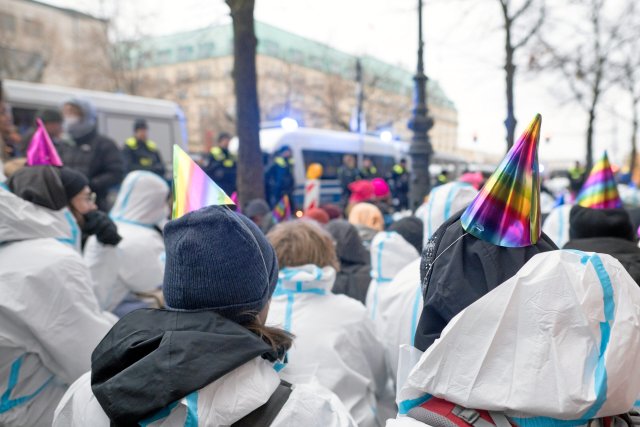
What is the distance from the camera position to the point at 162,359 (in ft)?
4.29

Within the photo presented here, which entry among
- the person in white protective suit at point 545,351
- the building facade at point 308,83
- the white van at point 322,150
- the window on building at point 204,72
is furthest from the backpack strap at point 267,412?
the window on building at point 204,72

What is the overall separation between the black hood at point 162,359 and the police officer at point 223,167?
907cm

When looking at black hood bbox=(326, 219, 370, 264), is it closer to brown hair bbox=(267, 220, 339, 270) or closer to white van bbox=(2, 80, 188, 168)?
brown hair bbox=(267, 220, 339, 270)

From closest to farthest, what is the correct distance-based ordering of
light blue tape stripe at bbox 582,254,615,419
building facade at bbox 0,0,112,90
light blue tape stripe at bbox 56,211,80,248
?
light blue tape stripe at bbox 582,254,615,419 < light blue tape stripe at bbox 56,211,80,248 < building facade at bbox 0,0,112,90

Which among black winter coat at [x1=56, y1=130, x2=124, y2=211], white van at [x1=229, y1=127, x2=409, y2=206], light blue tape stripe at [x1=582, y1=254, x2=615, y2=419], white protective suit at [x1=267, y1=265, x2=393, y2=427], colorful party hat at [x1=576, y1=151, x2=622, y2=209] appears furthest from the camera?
white van at [x1=229, y1=127, x2=409, y2=206]

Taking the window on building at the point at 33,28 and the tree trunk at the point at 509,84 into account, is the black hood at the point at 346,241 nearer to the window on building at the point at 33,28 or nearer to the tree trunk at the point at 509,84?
the tree trunk at the point at 509,84

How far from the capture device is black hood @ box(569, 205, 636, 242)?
290 centimetres

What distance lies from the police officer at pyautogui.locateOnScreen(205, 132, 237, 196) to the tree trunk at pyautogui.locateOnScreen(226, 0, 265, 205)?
2696 millimetres

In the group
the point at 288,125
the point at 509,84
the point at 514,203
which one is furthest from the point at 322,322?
the point at 288,125

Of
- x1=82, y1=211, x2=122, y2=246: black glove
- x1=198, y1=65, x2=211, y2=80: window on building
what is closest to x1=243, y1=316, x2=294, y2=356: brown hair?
x1=82, y1=211, x2=122, y2=246: black glove

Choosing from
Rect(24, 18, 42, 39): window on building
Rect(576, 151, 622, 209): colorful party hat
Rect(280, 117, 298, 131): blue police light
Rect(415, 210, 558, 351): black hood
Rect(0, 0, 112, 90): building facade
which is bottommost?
Rect(415, 210, 558, 351): black hood

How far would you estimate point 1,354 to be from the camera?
231cm

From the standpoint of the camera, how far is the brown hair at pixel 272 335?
5.25ft

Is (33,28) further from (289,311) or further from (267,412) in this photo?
(267,412)
